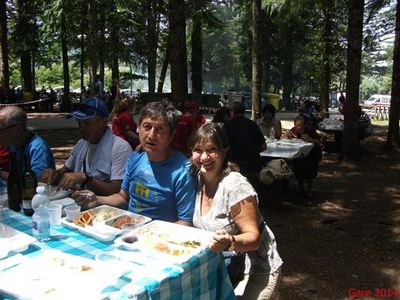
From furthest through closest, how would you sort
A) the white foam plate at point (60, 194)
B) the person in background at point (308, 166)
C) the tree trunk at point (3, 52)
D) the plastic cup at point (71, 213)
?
1. the tree trunk at point (3, 52)
2. the person in background at point (308, 166)
3. the white foam plate at point (60, 194)
4. the plastic cup at point (71, 213)

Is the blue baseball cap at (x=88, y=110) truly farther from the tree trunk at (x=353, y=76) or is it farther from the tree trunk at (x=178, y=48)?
the tree trunk at (x=353, y=76)

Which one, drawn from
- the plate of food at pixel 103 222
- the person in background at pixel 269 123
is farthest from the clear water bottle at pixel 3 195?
the person in background at pixel 269 123

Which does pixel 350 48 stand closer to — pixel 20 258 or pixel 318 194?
pixel 318 194

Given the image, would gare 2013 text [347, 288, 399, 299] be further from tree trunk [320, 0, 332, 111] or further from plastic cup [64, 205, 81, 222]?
tree trunk [320, 0, 332, 111]

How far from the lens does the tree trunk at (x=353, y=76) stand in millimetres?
8898

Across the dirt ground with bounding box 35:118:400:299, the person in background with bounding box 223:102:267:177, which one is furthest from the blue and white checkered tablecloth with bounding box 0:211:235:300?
the person in background with bounding box 223:102:267:177

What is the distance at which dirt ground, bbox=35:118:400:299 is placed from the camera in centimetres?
379

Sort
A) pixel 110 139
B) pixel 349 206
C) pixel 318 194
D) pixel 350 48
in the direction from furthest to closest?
1. pixel 350 48
2. pixel 318 194
3. pixel 349 206
4. pixel 110 139

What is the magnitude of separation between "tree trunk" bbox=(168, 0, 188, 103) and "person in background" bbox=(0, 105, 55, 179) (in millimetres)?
4359

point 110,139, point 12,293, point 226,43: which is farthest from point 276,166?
point 226,43

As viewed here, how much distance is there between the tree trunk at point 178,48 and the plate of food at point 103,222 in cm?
534

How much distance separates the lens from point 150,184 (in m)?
2.70

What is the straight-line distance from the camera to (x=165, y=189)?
8.64 feet

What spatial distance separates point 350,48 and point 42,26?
16402 mm
